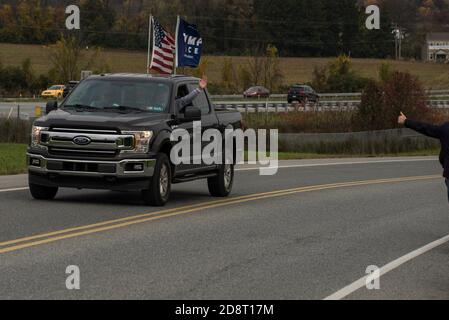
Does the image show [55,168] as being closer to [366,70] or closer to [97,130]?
[97,130]

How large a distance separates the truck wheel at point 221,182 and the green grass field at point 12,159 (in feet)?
18.3

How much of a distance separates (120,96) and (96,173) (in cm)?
178

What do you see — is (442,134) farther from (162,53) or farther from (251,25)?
(251,25)

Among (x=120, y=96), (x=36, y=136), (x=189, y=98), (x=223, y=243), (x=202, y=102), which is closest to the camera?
(x=223, y=243)

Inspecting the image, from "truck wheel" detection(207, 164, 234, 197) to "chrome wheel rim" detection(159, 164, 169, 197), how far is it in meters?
2.23

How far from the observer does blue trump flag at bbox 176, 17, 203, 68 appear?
31453mm

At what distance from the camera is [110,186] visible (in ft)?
48.0

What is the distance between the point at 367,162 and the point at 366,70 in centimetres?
8988

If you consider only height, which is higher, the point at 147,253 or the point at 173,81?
the point at 173,81

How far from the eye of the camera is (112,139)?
1460 cm

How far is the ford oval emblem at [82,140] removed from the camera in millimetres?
14602

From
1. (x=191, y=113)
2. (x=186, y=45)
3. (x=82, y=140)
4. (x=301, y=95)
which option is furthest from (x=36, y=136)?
(x=301, y=95)

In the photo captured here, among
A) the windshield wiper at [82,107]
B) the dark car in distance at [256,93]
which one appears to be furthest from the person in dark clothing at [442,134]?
the dark car in distance at [256,93]
